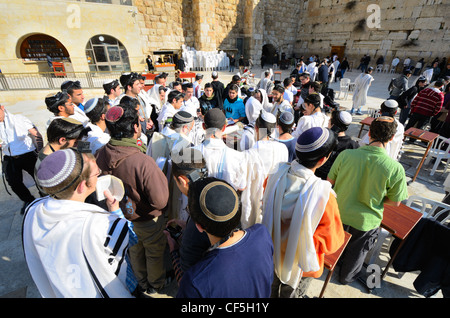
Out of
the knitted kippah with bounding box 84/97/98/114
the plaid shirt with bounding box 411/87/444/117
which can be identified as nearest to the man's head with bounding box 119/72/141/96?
the knitted kippah with bounding box 84/97/98/114

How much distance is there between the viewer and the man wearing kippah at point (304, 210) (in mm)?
1577

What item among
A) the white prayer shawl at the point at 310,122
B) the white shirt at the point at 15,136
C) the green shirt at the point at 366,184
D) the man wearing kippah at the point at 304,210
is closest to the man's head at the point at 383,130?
the green shirt at the point at 366,184

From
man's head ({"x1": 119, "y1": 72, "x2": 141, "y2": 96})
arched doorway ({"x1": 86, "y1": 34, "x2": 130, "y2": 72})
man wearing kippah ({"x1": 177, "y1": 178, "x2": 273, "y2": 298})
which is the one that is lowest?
man wearing kippah ({"x1": 177, "y1": 178, "x2": 273, "y2": 298})

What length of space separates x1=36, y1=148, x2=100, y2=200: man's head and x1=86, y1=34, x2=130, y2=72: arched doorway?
1823cm

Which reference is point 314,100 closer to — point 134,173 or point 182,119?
point 182,119

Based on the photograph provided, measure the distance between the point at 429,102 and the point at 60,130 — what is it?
807cm

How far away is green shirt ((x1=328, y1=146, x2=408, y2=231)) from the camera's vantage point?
193 cm

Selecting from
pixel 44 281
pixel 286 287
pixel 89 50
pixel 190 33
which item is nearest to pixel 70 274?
pixel 44 281

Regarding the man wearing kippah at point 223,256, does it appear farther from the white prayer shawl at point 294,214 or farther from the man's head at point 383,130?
the man's head at point 383,130

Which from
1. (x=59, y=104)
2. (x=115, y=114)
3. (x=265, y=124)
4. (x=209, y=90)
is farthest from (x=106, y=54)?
(x=265, y=124)

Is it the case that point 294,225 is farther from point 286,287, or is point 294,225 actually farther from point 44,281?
point 44,281

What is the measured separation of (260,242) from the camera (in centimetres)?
121

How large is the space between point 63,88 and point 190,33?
18.4 m

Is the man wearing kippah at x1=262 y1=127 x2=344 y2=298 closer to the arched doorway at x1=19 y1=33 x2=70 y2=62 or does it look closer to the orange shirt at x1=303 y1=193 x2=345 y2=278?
the orange shirt at x1=303 y1=193 x2=345 y2=278
